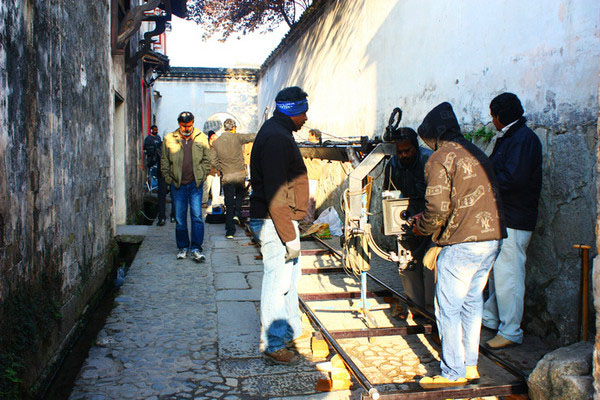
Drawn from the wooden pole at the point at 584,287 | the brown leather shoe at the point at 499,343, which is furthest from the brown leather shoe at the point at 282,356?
the wooden pole at the point at 584,287

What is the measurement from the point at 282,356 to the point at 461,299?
1.29m

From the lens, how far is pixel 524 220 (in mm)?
3854

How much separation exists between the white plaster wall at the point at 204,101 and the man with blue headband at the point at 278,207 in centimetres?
1951

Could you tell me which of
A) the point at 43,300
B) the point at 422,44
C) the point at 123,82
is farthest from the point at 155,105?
the point at 43,300

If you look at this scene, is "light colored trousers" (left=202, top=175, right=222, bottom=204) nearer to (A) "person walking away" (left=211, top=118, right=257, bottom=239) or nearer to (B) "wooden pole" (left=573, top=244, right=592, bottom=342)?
(A) "person walking away" (left=211, top=118, right=257, bottom=239)

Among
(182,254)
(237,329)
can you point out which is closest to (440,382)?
(237,329)

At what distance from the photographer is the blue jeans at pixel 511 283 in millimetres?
3887

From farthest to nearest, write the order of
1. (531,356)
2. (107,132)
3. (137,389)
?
(107,132), (531,356), (137,389)

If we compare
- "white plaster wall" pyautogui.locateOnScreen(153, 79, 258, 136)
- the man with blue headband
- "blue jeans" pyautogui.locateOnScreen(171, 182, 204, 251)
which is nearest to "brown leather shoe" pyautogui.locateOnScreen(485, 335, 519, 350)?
the man with blue headband

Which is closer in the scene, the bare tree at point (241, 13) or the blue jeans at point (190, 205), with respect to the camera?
the blue jeans at point (190, 205)

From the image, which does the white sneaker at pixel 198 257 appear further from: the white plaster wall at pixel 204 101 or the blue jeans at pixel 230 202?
the white plaster wall at pixel 204 101

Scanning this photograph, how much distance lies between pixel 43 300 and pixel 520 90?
3.98 m

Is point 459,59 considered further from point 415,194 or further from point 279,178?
point 279,178

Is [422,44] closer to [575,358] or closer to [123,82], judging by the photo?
[575,358]
